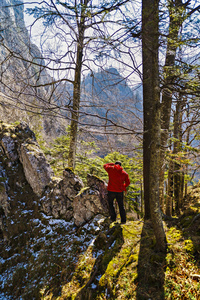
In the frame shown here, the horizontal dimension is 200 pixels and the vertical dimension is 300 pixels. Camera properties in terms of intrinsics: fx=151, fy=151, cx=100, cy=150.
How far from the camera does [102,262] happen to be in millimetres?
3322

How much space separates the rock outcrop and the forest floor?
453mm

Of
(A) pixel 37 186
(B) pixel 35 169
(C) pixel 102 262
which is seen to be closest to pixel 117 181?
(C) pixel 102 262

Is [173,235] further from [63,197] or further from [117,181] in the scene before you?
[63,197]

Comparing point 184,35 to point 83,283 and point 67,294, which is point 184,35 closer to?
point 83,283

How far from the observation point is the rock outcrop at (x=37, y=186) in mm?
5047

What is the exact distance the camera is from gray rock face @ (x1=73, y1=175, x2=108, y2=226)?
16.2 feet

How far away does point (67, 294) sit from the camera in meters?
3.15

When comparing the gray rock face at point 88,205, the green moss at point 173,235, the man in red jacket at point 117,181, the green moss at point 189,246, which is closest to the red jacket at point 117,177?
the man in red jacket at point 117,181

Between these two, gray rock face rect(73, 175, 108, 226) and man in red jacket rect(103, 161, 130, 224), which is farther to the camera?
gray rock face rect(73, 175, 108, 226)

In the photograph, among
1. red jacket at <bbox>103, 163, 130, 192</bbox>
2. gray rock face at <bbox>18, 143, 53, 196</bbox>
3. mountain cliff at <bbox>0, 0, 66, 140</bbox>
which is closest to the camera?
mountain cliff at <bbox>0, 0, 66, 140</bbox>

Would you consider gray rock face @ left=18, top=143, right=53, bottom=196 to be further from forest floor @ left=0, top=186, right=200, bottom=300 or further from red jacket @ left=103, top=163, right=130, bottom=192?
red jacket @ left=103, top=163, right=130, bottom=192

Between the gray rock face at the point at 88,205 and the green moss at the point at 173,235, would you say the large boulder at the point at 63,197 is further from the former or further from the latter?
the green moss at the point at 173,235

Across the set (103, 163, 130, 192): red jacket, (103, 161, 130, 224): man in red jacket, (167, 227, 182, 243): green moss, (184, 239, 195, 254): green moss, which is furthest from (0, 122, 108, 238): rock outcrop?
(184, 239, 195, 254): green moss

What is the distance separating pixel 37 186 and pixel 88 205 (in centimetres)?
282
